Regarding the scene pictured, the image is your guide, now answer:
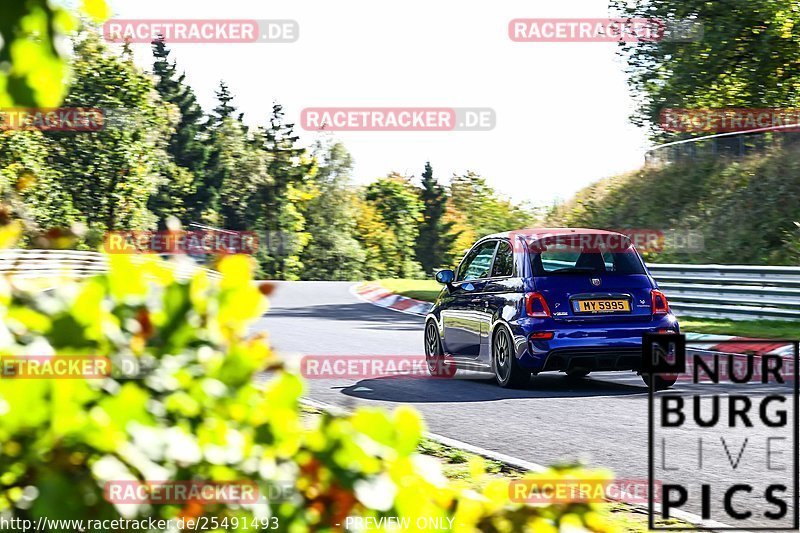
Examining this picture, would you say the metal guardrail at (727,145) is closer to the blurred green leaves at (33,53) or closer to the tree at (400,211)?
the blurred green leaves at (33,53)

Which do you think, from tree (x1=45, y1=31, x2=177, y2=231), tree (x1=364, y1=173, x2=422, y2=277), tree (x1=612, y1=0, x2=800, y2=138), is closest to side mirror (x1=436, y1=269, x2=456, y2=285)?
tree (x1=612, y1=0, x2=800, y2=138)

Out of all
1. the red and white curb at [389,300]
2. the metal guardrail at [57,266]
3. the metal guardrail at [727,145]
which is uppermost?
the metal guardrail at [727,145]

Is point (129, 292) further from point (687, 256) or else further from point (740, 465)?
point (687, 256)

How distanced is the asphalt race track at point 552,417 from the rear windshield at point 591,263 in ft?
4.01

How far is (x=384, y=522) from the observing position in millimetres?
1874

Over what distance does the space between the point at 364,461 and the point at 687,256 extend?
2891 cm

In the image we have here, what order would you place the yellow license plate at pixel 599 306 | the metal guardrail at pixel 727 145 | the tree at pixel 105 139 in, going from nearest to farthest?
the yellow license plate at pixel 599 306 → the metal guardrail at pixel 727 145 → the tree at pixel 105 139

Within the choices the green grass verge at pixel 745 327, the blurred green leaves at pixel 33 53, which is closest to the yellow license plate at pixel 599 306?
the green grass verge at pixel 745 327

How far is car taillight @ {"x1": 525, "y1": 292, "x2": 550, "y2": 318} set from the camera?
35.4 feet

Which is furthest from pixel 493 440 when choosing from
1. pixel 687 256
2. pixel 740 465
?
pixel 687 256

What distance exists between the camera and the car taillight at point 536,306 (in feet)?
35.4

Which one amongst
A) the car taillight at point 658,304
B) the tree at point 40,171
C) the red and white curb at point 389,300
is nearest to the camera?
the car taillight at point 658,304

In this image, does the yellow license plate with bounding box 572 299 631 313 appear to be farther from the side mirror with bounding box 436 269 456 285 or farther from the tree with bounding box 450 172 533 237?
the tree with bounding box 450 172 533 237

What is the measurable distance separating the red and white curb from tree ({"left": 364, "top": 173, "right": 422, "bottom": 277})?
6684cm
